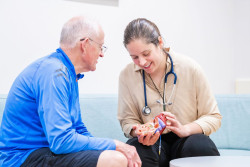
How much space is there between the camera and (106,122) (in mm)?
2279

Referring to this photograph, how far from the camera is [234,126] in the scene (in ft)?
7.94

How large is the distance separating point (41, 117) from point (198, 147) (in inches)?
33.1

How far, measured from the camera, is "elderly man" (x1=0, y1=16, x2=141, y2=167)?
126 cm

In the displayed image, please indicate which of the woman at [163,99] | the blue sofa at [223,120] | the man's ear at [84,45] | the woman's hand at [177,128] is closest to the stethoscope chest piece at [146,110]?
the woman at [163,99]

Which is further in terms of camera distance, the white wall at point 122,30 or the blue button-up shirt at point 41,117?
the white wall at point 122,30

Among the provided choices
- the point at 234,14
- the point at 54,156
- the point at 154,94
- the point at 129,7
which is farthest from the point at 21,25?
the point at 234,14

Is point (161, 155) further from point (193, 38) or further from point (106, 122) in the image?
point (193, 38)

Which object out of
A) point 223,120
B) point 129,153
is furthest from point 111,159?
point 223,120

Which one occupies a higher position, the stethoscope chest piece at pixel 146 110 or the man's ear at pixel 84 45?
the man's ear at pixel 84 45

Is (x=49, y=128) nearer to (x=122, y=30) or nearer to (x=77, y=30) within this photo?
(x=77, y=30)

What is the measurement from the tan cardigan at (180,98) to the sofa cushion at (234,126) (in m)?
0.59

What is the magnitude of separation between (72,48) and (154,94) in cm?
65

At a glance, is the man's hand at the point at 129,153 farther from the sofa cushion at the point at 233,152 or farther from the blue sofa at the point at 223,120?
the sofa cushion at the point at 233,152

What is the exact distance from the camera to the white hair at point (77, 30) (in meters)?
1.50
